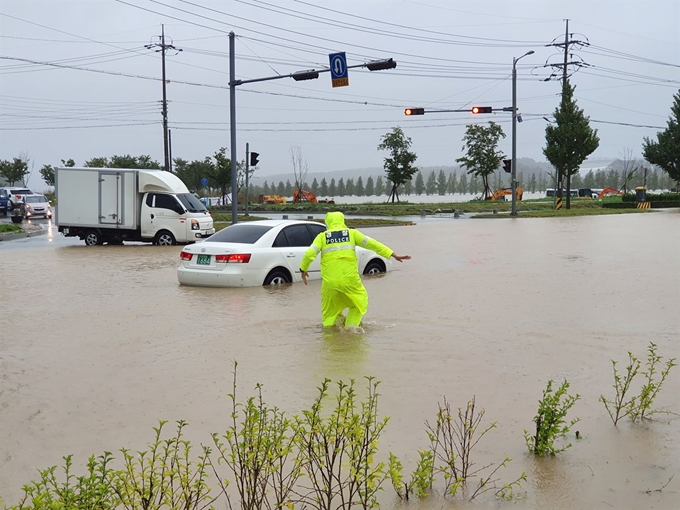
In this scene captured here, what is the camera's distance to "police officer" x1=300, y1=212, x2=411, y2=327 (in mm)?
10289

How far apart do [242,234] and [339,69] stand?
11630 mm

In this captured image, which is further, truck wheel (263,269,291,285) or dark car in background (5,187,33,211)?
dark car in background (5,187,33,211)

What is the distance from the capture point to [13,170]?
80188mm

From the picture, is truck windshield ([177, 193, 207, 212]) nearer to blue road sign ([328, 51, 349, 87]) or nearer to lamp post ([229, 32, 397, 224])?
lamp post ([229, 32, 397, 224])

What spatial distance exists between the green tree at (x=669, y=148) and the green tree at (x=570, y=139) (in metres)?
13.6

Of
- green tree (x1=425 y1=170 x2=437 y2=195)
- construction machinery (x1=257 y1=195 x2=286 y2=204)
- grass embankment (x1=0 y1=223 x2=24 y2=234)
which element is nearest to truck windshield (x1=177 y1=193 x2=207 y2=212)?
grass embankment (x1=0 y1=223 x2=24 y2=234)

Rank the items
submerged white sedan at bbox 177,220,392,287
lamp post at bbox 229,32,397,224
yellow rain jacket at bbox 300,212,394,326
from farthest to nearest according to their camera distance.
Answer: lamp post at bbox 229,32,397,224 < submerged white sedan at bbox 177,220,392,287 < yellow rain jacket at bbox 300,212,394,326

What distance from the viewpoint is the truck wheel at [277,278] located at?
14742mm

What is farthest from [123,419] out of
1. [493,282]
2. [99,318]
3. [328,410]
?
[493,282]

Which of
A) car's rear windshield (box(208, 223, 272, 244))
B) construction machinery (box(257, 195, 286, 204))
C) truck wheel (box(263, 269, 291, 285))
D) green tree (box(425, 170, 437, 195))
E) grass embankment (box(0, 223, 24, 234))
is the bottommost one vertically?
truck wheel (box(263, 269, 291, 285))

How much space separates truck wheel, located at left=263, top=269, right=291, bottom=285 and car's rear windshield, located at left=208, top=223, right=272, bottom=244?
69 centimetres

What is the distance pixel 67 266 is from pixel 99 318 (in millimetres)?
8446

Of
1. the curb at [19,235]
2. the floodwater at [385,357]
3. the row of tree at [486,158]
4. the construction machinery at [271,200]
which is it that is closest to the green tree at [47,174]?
the row of tree at [486,158]

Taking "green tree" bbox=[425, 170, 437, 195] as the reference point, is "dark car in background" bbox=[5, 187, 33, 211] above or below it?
below
